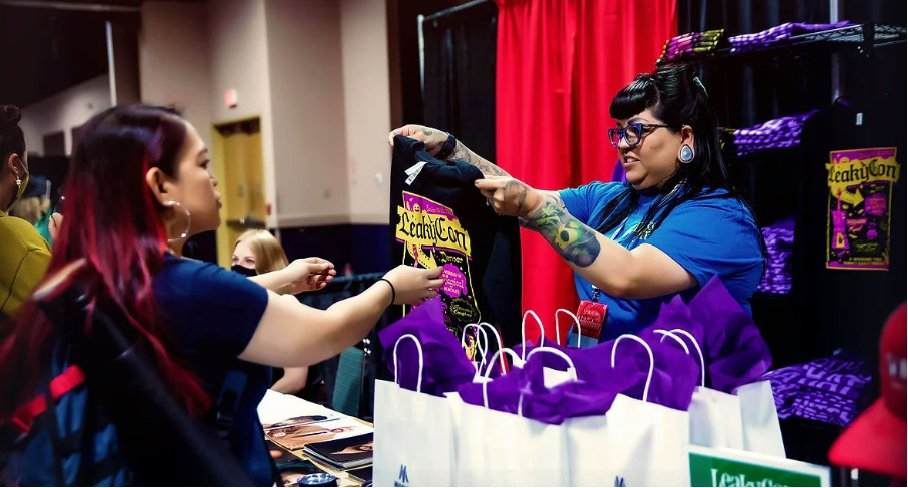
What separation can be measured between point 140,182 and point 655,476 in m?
0.87

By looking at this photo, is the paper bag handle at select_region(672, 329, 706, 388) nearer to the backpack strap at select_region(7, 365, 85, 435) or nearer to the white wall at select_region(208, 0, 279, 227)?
the backpack strap at select_region(7, 365, 85, 435)

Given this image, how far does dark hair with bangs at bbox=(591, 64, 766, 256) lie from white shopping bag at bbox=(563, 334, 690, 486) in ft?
2.05

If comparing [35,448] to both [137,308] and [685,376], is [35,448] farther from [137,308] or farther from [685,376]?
[685,376]

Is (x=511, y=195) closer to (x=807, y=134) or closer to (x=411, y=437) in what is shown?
(x=411, y=437)

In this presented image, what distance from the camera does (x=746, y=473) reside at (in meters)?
1.09

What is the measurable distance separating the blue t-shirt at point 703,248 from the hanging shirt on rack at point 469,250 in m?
0.25

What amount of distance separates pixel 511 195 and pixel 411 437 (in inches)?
20.1

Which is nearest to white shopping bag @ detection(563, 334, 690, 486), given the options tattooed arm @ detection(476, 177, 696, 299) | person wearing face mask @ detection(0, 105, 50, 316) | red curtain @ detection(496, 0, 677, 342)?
tattooed arm @ detection(476, 177, 696, 299)

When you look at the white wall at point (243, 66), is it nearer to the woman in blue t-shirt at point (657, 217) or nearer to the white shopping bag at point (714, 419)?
the woman in blue t-shirt at point (657, 217)

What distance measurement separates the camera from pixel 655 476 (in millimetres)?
1121

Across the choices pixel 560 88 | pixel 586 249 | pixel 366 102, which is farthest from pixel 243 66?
pixel 586 249

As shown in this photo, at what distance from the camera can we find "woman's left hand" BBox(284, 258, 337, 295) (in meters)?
1.68

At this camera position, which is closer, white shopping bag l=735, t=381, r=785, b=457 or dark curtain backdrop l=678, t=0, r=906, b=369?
white shopping bag l=735, t=381, r=785, b=457

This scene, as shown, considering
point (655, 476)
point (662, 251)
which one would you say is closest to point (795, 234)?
point (662, 251)
